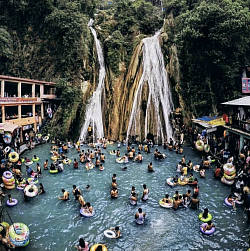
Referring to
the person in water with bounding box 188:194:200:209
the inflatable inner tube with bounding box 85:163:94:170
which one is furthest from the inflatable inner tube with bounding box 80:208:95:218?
the inflatable inner tube with bounding box 85:163:94:170

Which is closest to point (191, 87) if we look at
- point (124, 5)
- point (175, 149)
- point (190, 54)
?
point (190, 54)

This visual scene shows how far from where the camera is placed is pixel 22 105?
31.1m

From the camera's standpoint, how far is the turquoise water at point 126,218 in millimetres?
10820

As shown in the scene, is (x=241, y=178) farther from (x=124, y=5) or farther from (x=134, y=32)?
(x=124, y=5)

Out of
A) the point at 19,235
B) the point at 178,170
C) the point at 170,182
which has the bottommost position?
the point at 19,235

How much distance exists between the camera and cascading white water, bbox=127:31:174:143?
2769 centimetres

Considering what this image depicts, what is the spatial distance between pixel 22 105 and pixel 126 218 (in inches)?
958

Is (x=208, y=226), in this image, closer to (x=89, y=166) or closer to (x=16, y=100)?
(x=89, y=166)

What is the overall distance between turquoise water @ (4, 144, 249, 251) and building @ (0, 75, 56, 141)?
32.4ft

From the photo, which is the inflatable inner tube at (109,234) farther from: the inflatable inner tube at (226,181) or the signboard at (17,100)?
the signboard at (17,100)

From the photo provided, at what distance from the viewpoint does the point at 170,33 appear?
34.5 metres

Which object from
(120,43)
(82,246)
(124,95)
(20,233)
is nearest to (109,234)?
(82,246)

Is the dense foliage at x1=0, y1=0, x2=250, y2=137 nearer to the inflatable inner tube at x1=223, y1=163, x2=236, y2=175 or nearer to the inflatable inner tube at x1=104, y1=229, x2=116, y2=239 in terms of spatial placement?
the inflatable inner tube at x1=223, y1=163, x2=236, y2=175

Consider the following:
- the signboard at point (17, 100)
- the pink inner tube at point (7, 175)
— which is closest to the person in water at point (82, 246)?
the pink inner tube at point (7, 175)
